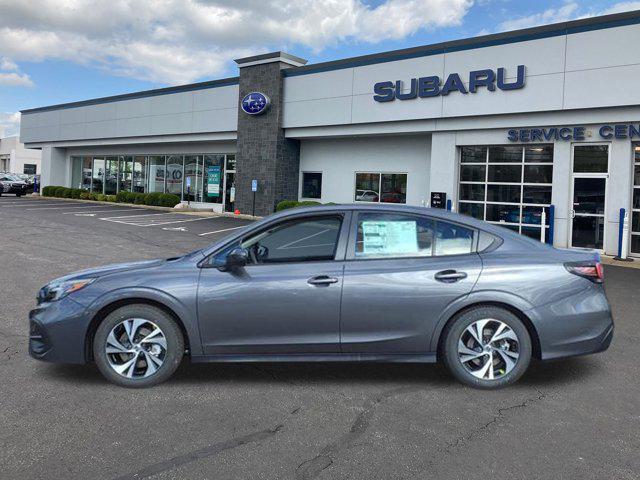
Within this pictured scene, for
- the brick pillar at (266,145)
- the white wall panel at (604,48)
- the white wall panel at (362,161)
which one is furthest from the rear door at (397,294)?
the brick pillar at (266,145)

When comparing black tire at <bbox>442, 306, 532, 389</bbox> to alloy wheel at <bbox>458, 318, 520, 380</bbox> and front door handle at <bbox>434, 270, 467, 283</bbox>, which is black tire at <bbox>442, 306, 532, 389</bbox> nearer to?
alloy wheel at <bbox>458, 318, 520, 380</bbox>

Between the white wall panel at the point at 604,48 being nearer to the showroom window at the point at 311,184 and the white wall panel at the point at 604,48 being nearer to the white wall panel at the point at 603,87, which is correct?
the white wall panel at the point at 603,87

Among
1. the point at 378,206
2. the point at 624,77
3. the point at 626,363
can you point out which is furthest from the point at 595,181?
the point at 378,206

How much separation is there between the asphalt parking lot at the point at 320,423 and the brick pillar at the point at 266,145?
59.3ft

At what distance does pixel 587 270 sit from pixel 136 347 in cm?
367

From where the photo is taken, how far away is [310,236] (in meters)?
→ 4.85

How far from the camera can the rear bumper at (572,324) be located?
4.55 m

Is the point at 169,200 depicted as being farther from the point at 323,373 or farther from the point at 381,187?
the point at 323,373

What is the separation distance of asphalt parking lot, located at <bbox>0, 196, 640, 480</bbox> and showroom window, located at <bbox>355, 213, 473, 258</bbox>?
1.10 metres

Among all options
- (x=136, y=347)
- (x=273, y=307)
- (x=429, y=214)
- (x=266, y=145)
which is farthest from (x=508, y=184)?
(x=136, y=347)

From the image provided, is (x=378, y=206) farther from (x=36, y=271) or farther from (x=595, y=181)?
(x=595, y=181)

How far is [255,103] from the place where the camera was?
23.6m

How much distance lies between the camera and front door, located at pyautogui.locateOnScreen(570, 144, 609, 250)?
1557cm

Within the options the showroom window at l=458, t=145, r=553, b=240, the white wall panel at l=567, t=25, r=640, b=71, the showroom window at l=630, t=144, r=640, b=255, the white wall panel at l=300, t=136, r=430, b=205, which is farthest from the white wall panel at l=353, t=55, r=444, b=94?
the showroom window at l=630, t=144, r=640, b=255
